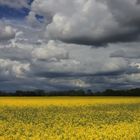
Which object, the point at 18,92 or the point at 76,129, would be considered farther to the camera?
the point at 18,92

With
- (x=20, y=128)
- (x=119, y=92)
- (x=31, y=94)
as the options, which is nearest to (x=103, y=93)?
(x=119, y=92)

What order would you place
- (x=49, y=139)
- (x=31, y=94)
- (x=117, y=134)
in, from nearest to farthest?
(x=49, y=139)
(x=117, y=134)
(x=31, y=94)

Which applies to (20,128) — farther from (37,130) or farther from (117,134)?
(117,134)

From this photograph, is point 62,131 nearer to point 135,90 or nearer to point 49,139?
point 49,139

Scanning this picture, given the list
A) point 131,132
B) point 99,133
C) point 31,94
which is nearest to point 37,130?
point 99,133

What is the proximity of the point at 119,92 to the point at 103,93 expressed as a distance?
504cm

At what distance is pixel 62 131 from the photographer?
A: 22.2 meters

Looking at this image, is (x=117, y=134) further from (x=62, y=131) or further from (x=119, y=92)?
(x=119, y=92)

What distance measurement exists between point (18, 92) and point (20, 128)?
95909 millimetres

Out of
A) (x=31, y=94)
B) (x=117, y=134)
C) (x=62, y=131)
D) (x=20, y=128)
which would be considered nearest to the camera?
(x=117, y=134)

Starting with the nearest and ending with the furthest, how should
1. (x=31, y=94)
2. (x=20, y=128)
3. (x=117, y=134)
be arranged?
1. (x=117, y=134)
2. (x=20, y=128)
3. (x=31, y=94)

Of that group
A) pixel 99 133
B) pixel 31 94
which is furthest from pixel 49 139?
pixel 31 94

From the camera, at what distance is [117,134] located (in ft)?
67.5

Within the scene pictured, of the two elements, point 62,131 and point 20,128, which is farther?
point 20,128
